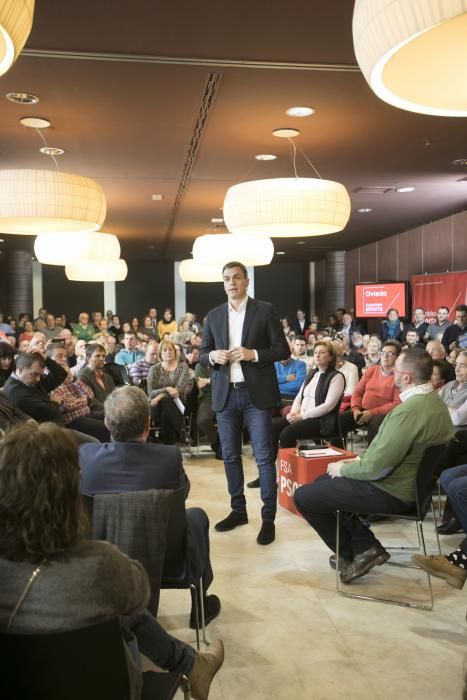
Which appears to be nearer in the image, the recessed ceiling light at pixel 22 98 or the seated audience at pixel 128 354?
the recessed ceiling light at pixel 22 98

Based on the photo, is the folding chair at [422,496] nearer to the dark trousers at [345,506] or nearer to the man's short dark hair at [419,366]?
the dark trousers at [345,506]

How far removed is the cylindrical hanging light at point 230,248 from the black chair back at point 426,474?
518 centimetres

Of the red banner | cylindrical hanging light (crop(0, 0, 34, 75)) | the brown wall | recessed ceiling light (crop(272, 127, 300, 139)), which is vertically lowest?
the red banner

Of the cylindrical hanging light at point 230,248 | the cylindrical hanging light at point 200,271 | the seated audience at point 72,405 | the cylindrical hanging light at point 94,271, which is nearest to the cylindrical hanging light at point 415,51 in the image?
the seated audience at point 72,405

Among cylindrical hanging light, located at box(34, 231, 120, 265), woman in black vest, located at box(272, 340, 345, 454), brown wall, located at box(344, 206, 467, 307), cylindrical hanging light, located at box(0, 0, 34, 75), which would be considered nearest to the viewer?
cylindrical hanging light, located at box(0, 0, 34, 75)

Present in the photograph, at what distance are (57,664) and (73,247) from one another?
6451mm

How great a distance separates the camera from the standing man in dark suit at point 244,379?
13.0ft

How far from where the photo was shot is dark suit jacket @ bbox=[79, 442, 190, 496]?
2354mm

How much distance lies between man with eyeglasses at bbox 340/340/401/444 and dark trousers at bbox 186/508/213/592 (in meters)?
2.68

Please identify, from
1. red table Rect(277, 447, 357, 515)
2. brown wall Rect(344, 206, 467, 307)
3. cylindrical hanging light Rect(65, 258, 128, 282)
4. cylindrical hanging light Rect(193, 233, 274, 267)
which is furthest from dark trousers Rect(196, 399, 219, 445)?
brown wall Rect(344, 206, 467, 307)

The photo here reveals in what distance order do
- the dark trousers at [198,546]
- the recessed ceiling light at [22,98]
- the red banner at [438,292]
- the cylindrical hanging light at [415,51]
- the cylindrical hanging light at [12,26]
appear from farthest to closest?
the red banner at [438,292], the recessed ceiling light at [22,98], the dark trousers at [198,546], the cylindrical hanging light at [12,26], the cylindrical hanging light at [415,51]

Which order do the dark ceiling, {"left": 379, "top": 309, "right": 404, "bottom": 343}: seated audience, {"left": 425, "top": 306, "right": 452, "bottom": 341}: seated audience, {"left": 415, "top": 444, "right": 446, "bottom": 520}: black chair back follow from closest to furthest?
{"left": 415, "top": 444, "right": 446, "bottom": 520}: black chair back, the dark ceiling, {"left": 425, "top": 306, "right": 452, "bottom": 341}: seated audience, {"left": 379, "top": 309, "right": 404, "bottom": 343}: seated audience

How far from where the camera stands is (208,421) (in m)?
6.36

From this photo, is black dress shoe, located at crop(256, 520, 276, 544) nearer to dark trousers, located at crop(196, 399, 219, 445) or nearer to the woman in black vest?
the woman in black vest
